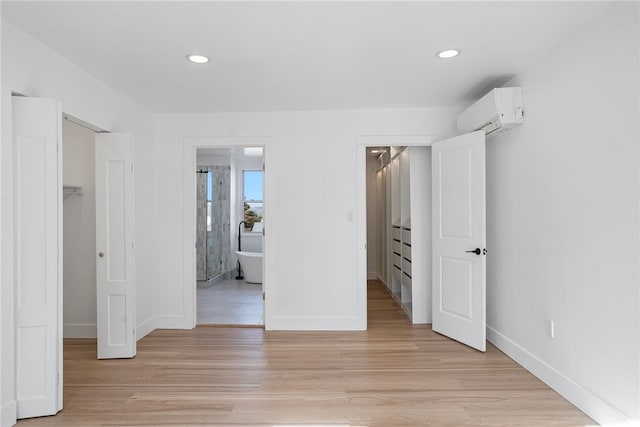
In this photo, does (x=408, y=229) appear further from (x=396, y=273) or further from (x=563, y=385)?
(x=563, y=385)

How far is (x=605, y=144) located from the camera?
2061 mm

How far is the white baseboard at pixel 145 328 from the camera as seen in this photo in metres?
3.68

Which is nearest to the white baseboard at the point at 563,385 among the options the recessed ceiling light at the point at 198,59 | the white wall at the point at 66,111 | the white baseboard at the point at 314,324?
the white baseboard at the point at 314,324

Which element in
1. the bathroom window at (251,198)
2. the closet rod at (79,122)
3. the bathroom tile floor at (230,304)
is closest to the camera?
the closet rod at (79,122)

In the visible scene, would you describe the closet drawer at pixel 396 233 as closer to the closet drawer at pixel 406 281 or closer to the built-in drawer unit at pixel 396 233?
the built-in drawer unit at pixel 396 233

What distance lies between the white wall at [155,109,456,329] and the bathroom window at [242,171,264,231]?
147 inches

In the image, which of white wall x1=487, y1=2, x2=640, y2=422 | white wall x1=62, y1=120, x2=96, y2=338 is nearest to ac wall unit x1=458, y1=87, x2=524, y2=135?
white wall x1=487, y1=2, x2=640, y2=422

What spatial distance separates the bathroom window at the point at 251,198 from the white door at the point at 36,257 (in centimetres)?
546

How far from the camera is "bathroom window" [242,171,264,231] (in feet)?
25.4

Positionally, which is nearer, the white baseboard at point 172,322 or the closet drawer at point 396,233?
the white baseboard at point 172,322

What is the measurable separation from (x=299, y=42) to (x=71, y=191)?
2.86 metres

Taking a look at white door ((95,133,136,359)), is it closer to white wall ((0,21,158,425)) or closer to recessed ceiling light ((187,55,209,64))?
white wall ((0,21,158,425))

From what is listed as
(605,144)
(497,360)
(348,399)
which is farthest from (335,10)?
(497,360)

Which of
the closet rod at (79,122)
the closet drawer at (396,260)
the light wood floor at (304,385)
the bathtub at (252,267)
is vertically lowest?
the light wood floor at (304,385)
